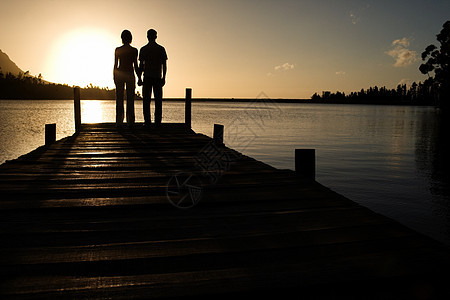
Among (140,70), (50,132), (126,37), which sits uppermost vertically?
(126,37)

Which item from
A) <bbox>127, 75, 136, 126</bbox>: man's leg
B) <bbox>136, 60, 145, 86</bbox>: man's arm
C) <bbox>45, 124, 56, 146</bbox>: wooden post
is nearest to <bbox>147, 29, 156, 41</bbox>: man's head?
<bbox>136, 60, 145, 86</bbox>: man's arm

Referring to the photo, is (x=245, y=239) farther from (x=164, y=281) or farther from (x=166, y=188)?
(x=166, y=188)

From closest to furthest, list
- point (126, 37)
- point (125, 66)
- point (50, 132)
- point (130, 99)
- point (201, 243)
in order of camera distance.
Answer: point (201, 243) → point (126, 37) → point (125, 66) → point (50, 132) → point (130, 99)

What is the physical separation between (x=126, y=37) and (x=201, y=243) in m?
8.56

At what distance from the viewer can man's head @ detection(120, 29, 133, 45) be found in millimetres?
9430

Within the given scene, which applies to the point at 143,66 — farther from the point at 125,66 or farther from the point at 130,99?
the point at 130,99

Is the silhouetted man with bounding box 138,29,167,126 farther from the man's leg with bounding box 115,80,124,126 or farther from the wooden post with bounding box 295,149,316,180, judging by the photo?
the wooden post with bounding box 295,149,316,180

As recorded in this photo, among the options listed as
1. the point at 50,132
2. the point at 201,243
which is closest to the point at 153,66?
the point at 50,132

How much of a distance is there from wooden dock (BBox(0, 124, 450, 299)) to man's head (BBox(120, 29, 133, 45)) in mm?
6225

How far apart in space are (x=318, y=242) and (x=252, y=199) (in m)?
1.23

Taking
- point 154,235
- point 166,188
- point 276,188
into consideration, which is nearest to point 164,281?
point 154,235

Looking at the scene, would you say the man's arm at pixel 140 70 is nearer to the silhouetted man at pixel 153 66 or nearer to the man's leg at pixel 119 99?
the silhouetted man at pixel 153 66

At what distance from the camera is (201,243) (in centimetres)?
239

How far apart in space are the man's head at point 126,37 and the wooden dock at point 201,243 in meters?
6.23
